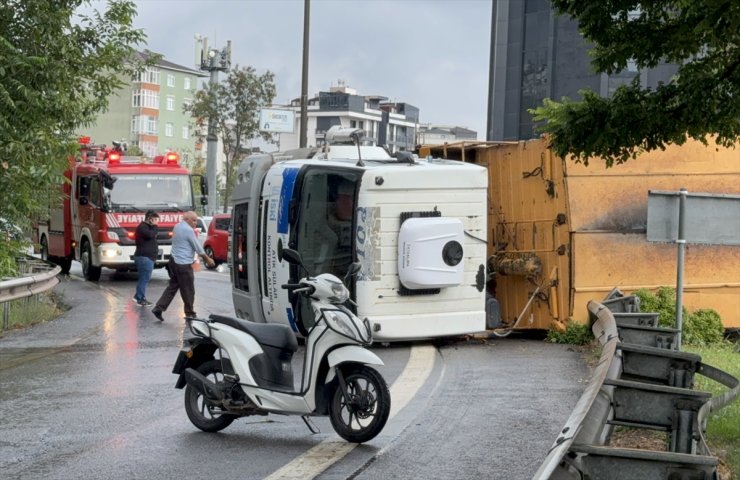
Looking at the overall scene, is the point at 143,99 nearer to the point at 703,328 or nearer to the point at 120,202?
the point at 120,202

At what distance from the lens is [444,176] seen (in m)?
14.9

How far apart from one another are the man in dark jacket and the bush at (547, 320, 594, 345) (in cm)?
936

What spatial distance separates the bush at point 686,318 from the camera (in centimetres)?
1584

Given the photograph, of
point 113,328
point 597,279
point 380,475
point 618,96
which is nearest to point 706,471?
point 380,475

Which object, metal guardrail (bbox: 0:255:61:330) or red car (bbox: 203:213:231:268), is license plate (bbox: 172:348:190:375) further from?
red car (bbox: 203:213:231:268)

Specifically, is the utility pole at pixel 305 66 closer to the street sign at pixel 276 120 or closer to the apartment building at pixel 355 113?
the street sign at pixel 276 120

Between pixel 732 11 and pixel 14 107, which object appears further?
pixel 14 107

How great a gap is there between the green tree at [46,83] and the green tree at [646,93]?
33.1ft

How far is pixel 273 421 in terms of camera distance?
9.77m

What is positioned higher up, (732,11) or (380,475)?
(732,11)

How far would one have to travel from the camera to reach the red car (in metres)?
39.5

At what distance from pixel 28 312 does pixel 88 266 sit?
36.5 ft

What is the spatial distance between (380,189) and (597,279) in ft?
11.1

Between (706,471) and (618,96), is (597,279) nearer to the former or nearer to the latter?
(618,96)
